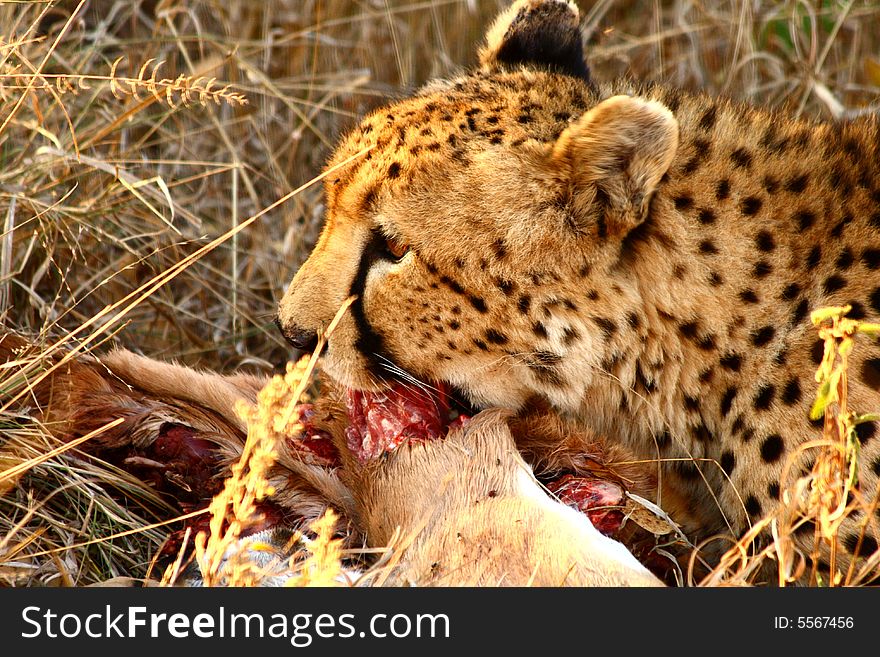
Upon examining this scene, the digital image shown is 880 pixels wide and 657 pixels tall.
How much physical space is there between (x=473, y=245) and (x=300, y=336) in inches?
17.5

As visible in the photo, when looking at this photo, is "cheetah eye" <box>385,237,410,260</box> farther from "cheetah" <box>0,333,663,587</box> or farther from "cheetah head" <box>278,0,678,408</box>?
"cheetah" <box>0,333,663,587</box>

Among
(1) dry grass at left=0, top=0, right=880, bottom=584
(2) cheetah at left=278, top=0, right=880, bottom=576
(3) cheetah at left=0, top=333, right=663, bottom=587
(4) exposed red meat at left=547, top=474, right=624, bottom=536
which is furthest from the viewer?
(1) dry grass at left=0, top=0, right=880, bottom=584

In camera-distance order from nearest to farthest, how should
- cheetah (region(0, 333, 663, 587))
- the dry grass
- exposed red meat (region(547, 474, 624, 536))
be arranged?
cheetah (region(0, 333, 663, 587)) < exposed red meat (region(547, 474, 624, 536)) < the dry grass

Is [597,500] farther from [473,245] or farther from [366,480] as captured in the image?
[473,245]

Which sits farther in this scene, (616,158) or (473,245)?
(473,245)

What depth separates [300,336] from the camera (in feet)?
8.41

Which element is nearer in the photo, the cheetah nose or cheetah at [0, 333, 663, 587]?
cheetah at [0, 333, 663, 587]

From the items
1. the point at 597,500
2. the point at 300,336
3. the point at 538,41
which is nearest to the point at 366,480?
the point at 300,336

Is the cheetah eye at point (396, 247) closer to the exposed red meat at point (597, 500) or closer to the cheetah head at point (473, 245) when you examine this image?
the cheetah head at point (473, 245)

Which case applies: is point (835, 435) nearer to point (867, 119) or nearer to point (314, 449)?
point (867, 119)

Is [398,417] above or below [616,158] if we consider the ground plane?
below

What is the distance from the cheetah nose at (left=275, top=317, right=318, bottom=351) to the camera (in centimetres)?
255

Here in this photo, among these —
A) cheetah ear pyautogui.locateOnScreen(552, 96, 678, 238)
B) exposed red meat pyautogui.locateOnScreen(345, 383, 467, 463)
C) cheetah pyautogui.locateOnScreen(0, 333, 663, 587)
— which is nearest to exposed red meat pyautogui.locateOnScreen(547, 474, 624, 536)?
cheetah pyautogui.locateOnScreen(0, 333, 663, 587)

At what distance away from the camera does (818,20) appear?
5.12m
